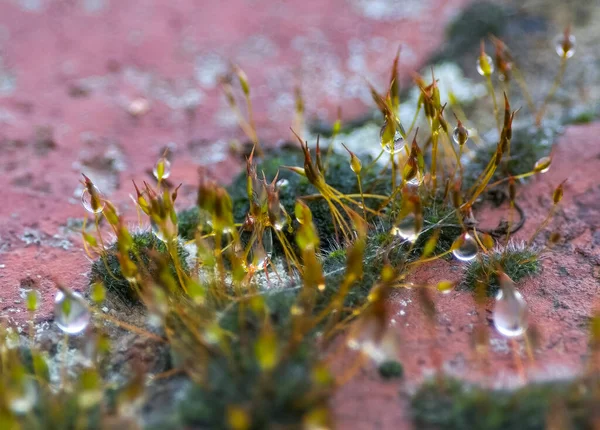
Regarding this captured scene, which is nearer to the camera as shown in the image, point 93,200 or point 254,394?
point 254,394

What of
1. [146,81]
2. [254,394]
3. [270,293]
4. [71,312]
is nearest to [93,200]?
[71,312]

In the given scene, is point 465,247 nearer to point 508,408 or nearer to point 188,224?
point 508,408

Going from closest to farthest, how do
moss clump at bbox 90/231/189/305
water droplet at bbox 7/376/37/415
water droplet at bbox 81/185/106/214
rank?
1. water droplet at bbox 7/376/37/415
2. water droplet at bbox 81/185/106/214
3. moss clump at bbox 90/231/189/305

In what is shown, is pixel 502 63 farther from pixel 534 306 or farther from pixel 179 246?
pixel 179 246

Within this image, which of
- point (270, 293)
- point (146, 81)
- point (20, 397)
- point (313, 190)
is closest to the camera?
point (20, 397)

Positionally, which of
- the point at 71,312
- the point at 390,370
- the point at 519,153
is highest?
the point at 519,153

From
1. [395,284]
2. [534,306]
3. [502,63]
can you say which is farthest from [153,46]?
[534,306]

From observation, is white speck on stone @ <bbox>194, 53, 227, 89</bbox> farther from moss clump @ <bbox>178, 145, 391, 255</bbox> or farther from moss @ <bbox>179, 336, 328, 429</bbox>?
moss @ <bbox>179, 336, 328, 429</bbox>

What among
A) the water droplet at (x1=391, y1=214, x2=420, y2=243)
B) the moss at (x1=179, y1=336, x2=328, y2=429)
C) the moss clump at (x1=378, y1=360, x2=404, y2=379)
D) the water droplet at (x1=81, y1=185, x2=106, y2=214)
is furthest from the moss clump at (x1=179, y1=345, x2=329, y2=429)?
the water droplet at (x1=81, y1=185, x2=106, y2=214)
